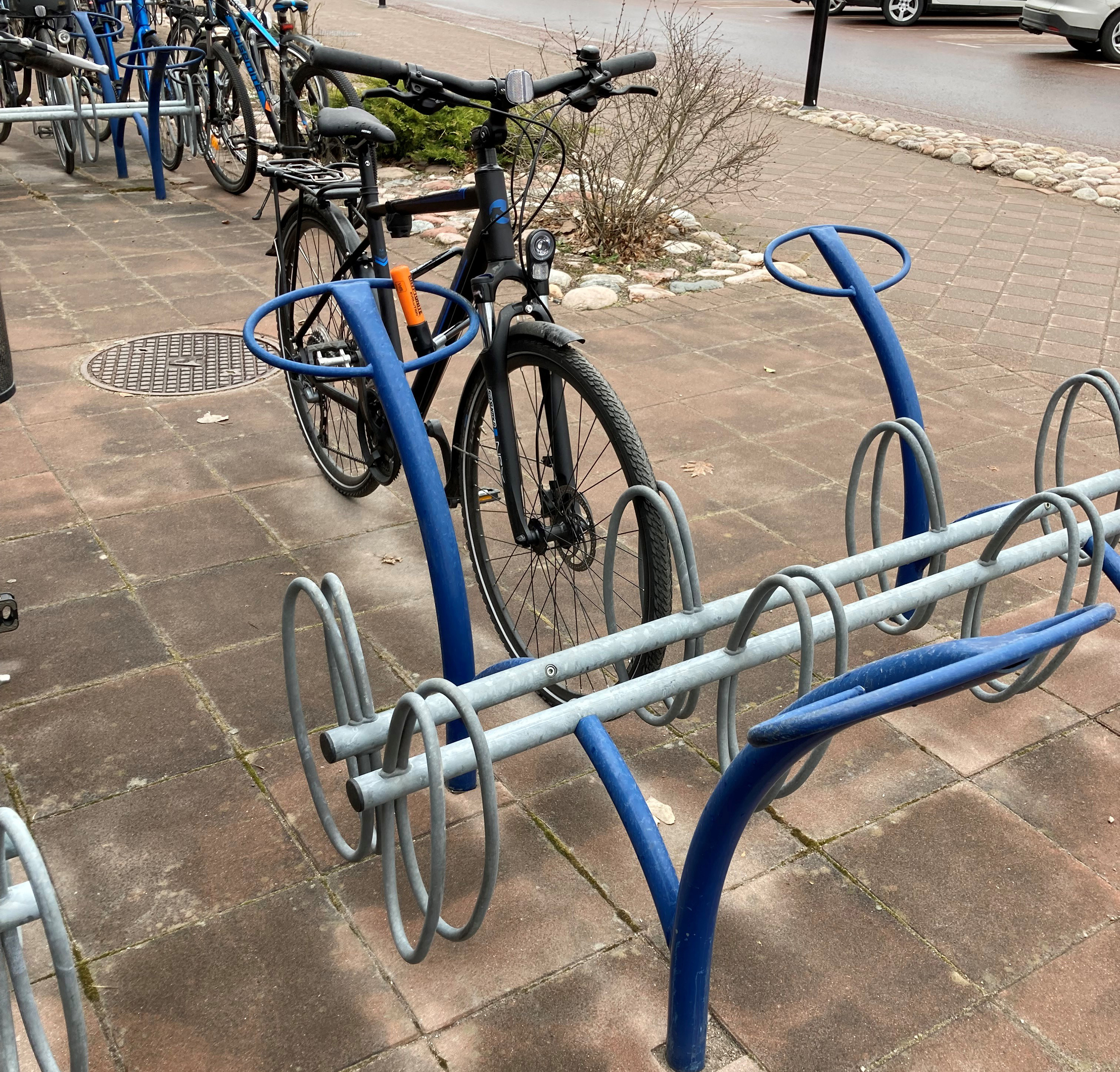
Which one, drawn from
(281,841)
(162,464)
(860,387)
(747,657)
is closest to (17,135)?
(162,464)

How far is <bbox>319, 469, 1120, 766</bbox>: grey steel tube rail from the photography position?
1.92 meters

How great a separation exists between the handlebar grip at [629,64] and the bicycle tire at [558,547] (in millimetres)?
735

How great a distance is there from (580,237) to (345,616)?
555 centimetres

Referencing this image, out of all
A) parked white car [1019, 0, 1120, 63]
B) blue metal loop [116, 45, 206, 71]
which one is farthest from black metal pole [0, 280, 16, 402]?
parked white car [1019, 0, 1120, 63]

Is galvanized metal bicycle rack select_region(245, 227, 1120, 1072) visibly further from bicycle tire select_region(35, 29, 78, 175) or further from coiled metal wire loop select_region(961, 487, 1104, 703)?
bicycle tire select_region(35, 29, 78, 175)

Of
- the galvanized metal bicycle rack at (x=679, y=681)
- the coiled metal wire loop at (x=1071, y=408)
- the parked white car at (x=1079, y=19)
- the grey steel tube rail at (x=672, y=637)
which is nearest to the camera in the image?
the galvanized metal bicycle rack at (x=679, y=681)

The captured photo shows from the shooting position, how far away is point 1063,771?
2.84 m

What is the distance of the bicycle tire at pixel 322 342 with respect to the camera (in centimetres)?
383

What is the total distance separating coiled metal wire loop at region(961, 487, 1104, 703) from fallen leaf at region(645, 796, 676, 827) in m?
0.73

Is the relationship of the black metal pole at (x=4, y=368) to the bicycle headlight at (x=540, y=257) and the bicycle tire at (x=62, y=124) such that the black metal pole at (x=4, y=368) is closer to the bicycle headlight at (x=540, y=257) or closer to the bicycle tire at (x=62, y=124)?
the bicycle headlight at (x=540, y=257)

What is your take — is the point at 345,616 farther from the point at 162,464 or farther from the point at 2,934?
the point at 162,464

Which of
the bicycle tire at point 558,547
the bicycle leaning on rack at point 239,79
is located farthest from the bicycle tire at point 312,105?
the bicycle tire at point 558,547

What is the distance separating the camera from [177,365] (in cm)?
516

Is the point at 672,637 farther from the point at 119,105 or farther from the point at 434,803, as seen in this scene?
the point at 119,105
